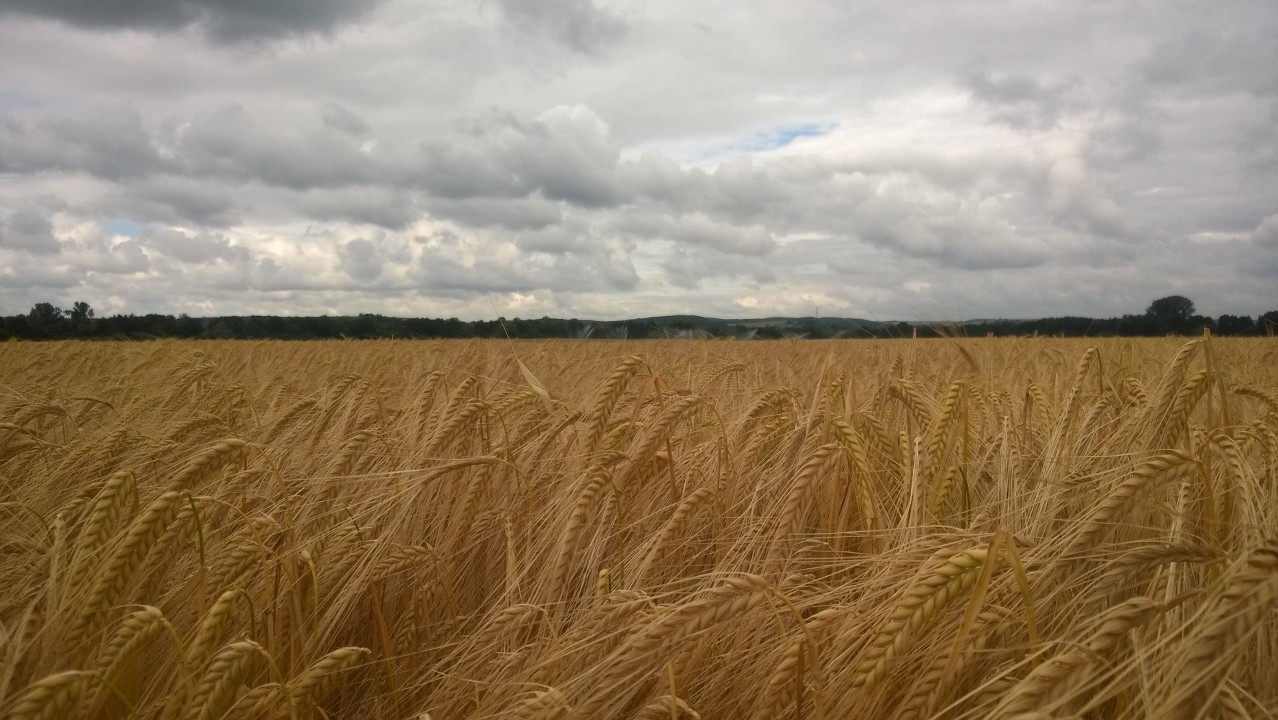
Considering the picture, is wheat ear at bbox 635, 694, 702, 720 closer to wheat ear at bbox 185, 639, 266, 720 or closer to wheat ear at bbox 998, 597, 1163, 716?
wheat ear at bbox 998, 597, 1163, 716

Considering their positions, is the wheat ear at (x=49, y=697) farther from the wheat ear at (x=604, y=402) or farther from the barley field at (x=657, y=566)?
the wheat ear at (x=604, y=402)

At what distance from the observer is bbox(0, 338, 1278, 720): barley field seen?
1.19 m

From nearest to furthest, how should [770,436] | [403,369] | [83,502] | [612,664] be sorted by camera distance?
[612,664] → [83,502] → [770,436] → [403,369]

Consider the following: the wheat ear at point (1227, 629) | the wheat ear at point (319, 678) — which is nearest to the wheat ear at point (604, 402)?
the wheat ear at point (319, 678)

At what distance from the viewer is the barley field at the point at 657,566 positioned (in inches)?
46.9

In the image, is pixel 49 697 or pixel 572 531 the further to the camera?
pixel 572 531

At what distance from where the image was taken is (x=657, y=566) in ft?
6.75

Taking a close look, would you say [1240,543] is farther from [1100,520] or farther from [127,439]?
[127,439]

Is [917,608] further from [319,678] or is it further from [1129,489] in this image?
[319,678]

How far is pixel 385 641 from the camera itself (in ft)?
5.50

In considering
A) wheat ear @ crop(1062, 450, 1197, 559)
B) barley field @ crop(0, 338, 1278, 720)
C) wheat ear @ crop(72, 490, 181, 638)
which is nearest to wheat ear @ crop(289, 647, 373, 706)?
barley field @ crop(0, 338, 1278, 720)

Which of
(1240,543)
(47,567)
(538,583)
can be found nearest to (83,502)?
(47,567)

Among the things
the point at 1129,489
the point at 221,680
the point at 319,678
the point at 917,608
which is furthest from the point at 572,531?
the point at 1129,489

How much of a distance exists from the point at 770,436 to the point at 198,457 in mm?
1917
